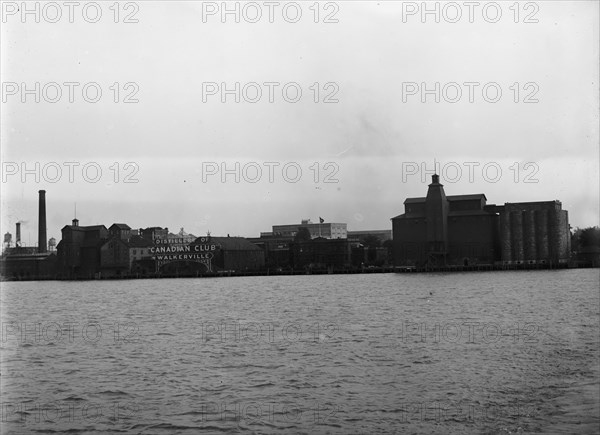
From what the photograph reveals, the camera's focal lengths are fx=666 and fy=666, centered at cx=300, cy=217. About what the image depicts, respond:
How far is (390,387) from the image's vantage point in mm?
12328

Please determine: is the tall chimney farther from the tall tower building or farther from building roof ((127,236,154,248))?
the tall tower building

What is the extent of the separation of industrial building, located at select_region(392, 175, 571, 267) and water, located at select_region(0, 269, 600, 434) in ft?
183

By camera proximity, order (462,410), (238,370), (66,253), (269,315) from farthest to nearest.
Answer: (66,253), (269,315), (238,370), (462,410)

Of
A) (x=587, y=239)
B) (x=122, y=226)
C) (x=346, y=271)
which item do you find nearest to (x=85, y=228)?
(x=122, y=226)

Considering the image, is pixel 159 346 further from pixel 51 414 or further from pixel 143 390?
pixel 51 414

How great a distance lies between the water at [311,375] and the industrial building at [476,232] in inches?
2190

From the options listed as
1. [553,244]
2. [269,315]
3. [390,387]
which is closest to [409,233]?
[553,244]

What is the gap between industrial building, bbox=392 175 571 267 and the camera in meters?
77.8

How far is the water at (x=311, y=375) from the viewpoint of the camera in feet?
34.1

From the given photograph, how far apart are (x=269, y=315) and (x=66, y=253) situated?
247 feet

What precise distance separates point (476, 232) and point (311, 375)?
70.2m

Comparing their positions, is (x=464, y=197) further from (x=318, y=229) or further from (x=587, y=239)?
(x=318, y=229)

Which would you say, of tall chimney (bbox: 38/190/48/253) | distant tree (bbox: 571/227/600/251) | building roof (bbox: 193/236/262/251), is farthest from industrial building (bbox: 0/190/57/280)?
distant tree (bbox: 571/227/600/251)

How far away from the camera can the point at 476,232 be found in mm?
80438
